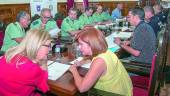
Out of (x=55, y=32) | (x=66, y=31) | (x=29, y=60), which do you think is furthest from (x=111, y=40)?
(x=29, y=60)

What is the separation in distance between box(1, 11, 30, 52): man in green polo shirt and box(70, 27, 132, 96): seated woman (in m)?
1.68

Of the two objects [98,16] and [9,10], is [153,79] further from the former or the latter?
[98,16]

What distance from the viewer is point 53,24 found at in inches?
161

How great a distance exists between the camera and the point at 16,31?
3.09 m

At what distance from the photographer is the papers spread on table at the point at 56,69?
172cm

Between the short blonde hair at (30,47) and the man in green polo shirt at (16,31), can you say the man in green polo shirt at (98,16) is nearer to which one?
the man in green polo shirt at (16,31)

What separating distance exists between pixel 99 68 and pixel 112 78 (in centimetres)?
15

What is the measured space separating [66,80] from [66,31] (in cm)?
256

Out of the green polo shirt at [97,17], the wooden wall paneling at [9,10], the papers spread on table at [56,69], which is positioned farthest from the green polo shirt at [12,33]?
the green polo shirt at [97,17]

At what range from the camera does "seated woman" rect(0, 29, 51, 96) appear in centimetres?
137

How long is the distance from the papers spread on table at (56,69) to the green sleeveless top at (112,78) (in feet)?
1.03

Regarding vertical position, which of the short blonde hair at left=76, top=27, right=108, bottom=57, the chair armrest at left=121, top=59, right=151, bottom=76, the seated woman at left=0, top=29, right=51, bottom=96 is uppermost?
the short blonde hair at left=76, top=27, right=108, bottom=57

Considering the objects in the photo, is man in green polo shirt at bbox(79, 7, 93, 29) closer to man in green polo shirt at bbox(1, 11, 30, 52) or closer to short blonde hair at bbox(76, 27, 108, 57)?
man in green polo shirt at bbox(1, 11, 30, 52)

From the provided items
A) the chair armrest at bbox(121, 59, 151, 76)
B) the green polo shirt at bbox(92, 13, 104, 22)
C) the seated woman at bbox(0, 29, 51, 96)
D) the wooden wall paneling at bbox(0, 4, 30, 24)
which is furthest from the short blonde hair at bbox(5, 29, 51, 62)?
the green polo shirt at bbox(92, 13, 104, 22)
